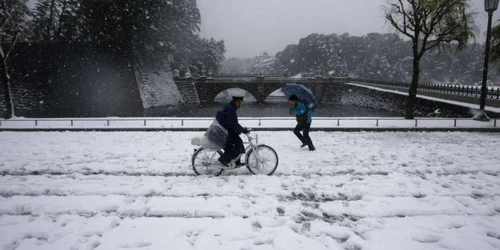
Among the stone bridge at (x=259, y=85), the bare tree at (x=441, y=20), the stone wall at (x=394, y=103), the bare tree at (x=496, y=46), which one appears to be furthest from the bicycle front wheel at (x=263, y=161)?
the stone bridge at (x=259, y=85)

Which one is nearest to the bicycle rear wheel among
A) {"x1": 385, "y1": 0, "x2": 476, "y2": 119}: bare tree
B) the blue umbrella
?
the blue umbrella

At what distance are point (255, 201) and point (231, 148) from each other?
174cm

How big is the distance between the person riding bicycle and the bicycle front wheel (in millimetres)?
306

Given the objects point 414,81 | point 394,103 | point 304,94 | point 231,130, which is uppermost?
point 414,81

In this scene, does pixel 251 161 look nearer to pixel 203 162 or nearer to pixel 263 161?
pixel 263 161

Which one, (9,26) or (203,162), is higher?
(9,26)

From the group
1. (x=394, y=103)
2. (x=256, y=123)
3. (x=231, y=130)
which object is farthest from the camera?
(x=394, y=103)

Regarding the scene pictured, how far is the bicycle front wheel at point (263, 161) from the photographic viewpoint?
24.4ft

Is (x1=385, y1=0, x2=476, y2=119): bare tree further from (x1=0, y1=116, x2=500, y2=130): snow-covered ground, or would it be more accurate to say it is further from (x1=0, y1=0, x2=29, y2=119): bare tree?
(x1=0, y1=0, x2=29, y2=119): bare tree

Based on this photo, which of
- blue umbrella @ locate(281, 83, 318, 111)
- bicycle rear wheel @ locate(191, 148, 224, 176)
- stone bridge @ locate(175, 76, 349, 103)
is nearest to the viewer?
bicycle rear wheel @ locate(191, 148, 224, 176)

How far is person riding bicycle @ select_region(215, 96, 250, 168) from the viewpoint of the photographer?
22.8 feet

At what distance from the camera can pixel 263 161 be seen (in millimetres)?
7430

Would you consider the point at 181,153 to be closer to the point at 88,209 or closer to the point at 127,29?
the point at 88,209

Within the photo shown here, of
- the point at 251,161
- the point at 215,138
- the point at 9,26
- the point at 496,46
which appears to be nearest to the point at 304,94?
the point at 251,161
